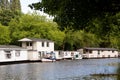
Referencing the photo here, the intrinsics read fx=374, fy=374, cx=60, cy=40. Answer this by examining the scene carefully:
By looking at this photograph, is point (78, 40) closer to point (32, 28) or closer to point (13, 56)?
point (32, 28)

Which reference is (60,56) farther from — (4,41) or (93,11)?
(93,11)

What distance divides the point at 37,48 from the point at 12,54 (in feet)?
36.9

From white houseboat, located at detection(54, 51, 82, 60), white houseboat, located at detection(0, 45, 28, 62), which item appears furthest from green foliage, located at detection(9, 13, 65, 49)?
white houseboat, located at detection(0, 45, 28, 62)

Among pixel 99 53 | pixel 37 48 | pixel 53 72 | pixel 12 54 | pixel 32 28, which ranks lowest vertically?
pixel 53 72

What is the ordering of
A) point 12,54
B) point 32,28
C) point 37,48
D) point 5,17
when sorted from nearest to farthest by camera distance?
point 12,54 → point 37,48 → point 32,28 → point 5,17

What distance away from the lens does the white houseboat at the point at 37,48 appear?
242ft

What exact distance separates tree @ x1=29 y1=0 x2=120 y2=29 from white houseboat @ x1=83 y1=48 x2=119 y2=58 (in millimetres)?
83052

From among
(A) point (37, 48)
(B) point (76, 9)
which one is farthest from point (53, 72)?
(A) point (37, 48)

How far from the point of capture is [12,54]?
2613 inches

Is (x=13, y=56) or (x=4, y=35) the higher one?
(x=4, y=35)

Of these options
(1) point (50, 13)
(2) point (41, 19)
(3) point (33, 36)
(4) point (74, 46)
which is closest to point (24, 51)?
(3) point (33, 36)

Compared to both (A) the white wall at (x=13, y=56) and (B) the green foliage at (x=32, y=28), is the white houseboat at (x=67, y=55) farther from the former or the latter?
(A) the white wall at (x=13, y=56)

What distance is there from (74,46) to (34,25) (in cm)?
2359

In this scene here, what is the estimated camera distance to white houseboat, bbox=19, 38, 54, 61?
242ft
